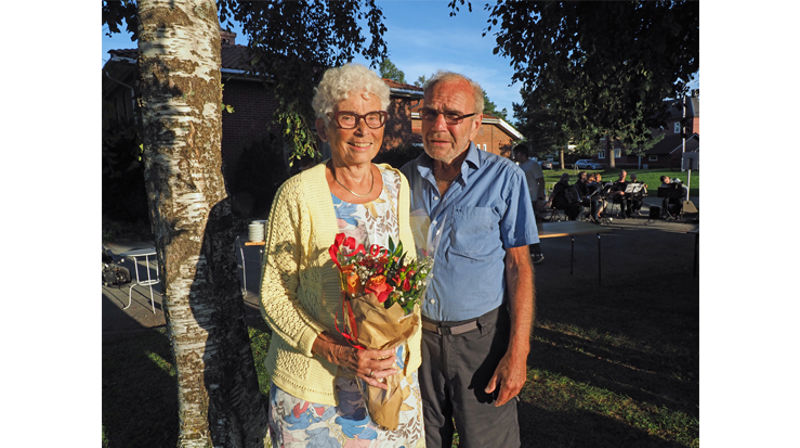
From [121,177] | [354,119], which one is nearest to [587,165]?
[121,177]

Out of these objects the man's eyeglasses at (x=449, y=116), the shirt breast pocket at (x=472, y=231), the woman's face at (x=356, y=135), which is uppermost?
the man's eyeglasses at (x=449, y=116)

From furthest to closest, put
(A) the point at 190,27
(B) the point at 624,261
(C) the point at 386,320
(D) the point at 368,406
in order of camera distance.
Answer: (B) the point at 624,261 < (A) the point at 190,27 < (D) the point at 368,406 < (C) the point at 386,320

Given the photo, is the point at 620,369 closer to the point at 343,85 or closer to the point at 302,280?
the point at 302,280

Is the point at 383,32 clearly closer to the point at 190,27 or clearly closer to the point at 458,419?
the point at 190,27

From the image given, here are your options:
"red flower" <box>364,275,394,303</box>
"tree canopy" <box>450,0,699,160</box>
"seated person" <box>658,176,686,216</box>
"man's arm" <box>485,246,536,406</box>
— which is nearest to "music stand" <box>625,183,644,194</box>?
"seated person" <box>658,176,686,216</box>

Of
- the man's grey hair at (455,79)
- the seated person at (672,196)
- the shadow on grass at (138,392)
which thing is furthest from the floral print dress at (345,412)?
the seated person at (672,196)

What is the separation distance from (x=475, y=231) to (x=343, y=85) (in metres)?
0.85

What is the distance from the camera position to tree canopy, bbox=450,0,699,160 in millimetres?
4875

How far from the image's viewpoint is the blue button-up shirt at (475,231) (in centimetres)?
206

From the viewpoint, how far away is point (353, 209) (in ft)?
5.72

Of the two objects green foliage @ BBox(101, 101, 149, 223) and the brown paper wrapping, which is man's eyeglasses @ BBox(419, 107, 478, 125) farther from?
green foliage @ BBox(101, 101, 149, 223)

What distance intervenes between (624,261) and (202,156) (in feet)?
29.1

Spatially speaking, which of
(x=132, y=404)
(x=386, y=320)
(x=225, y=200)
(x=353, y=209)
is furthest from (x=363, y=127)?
(x=132, y=404)

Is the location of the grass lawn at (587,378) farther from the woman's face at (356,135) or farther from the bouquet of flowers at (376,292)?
the woman's face at (356,135)
